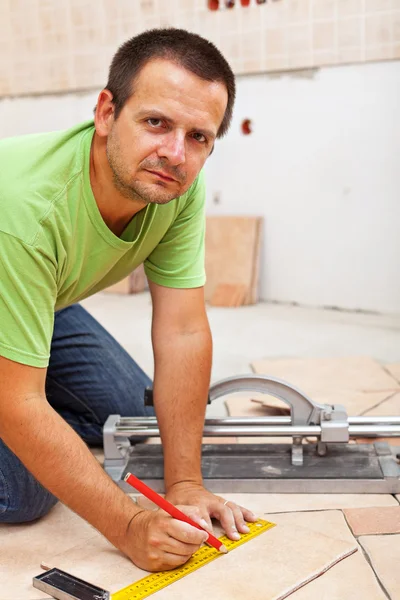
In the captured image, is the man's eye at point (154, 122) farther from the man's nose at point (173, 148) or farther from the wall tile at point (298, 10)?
the wall tile at point (298, 10)

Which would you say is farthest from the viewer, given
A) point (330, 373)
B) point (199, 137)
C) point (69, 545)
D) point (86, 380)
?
point (330, 373)

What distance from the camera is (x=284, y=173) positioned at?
13.4 ft

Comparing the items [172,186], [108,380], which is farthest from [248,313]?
[172,186]

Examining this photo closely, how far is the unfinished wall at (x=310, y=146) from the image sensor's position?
146 inches

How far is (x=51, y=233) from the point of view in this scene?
4.72ft

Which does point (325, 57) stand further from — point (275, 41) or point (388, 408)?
point (388, 408)

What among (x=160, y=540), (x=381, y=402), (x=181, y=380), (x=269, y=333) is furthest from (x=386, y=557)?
(x=269, y=333)

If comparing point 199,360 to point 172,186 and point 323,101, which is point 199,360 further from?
point 323,101

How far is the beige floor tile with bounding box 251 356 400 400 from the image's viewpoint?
2633 mm

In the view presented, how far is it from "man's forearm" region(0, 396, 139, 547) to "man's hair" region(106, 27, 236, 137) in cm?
61

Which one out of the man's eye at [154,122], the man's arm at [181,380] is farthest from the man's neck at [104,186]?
the man's arm at [181,380]

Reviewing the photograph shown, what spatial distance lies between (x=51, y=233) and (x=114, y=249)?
21 cm

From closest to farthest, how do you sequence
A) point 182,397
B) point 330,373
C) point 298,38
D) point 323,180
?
1. point 182,397
2. point 330,373
3. point 298,38
4. point 323,180

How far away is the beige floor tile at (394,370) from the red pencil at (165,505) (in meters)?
1.41
